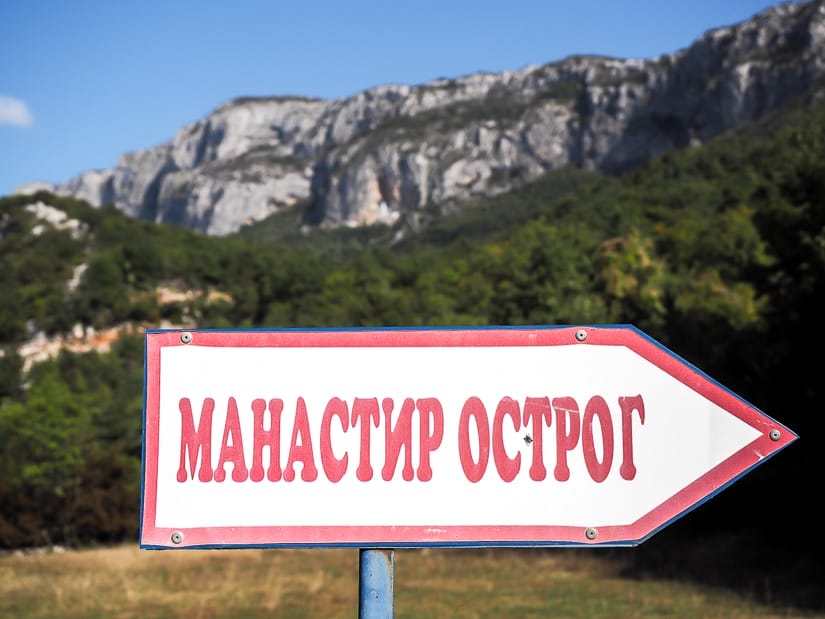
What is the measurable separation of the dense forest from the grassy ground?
226 inches

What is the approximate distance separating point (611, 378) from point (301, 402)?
0.76 m

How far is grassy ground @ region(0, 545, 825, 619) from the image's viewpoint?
1354 centimetres

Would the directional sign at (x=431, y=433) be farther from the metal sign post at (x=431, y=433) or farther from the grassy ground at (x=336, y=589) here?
the grassy ground at (x=336, y=589)

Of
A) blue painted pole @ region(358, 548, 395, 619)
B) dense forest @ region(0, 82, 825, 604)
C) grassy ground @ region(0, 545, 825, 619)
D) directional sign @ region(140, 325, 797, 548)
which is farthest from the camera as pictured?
dense forest @ region(0, 82, 825, 604)

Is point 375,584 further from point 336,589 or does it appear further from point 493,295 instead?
point 493,295

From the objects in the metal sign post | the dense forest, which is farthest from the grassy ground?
the metal sign post

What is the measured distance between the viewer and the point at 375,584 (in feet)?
6.66

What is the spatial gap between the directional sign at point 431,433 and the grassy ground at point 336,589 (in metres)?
11.2

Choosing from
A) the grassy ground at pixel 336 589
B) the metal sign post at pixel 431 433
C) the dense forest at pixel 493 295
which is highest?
the dense forest at pixel 493 295

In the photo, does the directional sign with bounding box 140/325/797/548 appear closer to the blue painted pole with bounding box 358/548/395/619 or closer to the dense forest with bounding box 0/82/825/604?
the blue painted pole with bounding box 358/548/395/619

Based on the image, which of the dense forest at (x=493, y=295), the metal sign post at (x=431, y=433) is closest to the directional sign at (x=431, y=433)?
the metal sign post at (x=431, y=433)

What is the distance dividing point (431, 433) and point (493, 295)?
6532 centimetres

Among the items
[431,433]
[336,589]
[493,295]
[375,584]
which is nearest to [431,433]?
[431,433]

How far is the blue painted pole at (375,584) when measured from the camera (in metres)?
2.00
